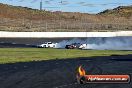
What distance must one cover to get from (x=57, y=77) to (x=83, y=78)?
914 cm

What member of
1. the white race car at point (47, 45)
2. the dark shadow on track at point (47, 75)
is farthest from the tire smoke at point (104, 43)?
the dark shadow on track at point (47, 75)

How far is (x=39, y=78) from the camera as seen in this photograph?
3531 centimetres

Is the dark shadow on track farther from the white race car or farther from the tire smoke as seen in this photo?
the tire smoke

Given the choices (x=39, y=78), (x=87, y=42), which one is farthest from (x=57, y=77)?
(x=87, y=42)

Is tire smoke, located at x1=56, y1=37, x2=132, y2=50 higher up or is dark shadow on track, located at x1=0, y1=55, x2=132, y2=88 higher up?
tire smoke, located at x1=56, y1=37, x2=132, y2=50

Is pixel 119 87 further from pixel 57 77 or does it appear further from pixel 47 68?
pixel 47 68

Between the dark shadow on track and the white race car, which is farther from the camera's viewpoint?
the white race car

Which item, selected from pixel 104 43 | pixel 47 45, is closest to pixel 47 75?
pixel 47 45

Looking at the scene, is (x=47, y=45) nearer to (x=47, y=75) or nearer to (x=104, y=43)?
(x=104, y=43)

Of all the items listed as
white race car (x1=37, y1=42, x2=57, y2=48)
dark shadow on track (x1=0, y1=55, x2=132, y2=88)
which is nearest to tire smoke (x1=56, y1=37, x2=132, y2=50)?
white race car (x1=37, y1=42, x2=57, y2=48)

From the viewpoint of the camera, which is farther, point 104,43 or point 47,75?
point 104,43

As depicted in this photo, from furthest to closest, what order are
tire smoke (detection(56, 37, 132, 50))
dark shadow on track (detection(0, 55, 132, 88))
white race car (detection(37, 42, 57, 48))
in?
tire smoke (detection(56, 37, 132, 50)), white race car (detection(37, 42, 57, 48)), dark shadow on track (detection(0, 55, 132, 88))

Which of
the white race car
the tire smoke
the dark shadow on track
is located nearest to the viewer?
the dark shadow on track

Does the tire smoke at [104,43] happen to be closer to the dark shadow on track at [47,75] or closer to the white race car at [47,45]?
the white race car at [47,45]
